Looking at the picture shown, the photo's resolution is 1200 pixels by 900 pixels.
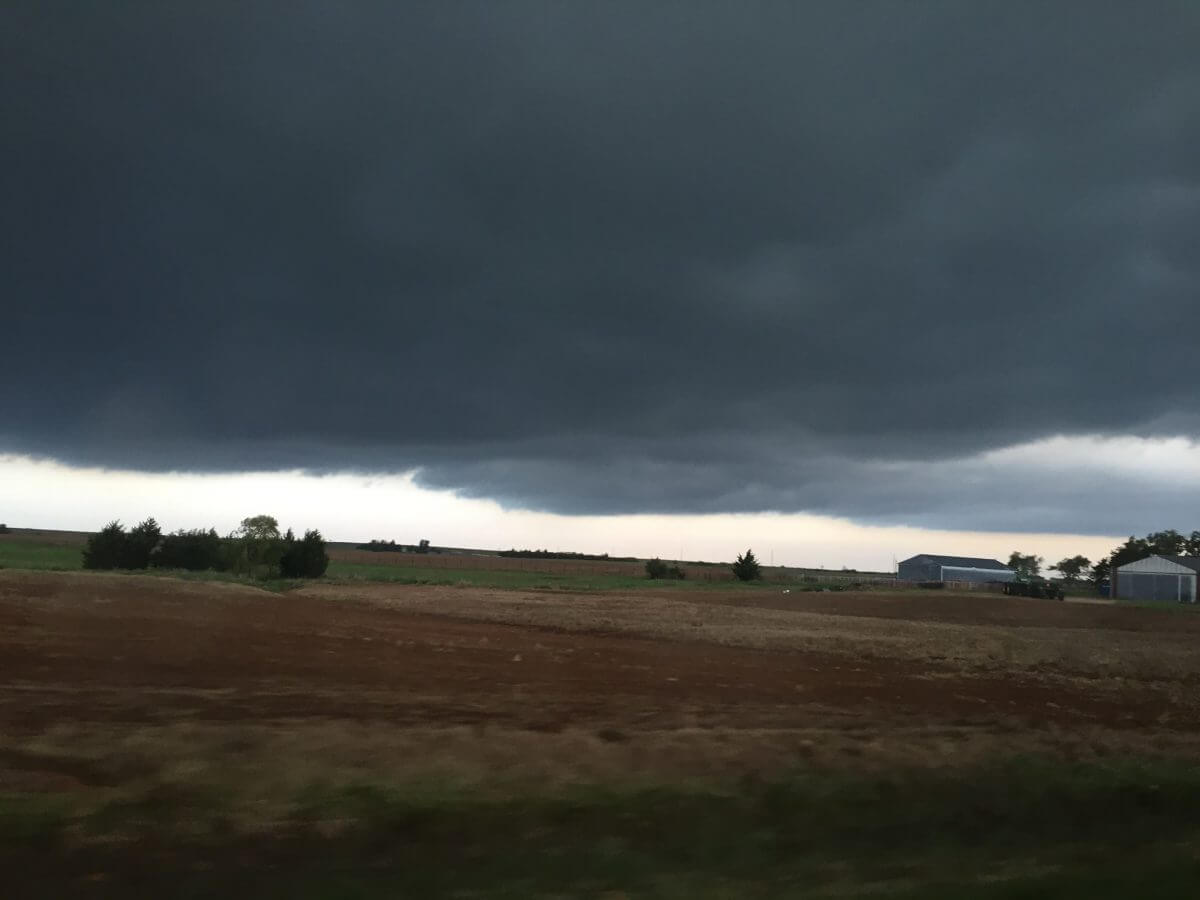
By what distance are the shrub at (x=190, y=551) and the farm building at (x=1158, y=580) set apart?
100 m

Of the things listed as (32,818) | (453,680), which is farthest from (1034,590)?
(32,818)

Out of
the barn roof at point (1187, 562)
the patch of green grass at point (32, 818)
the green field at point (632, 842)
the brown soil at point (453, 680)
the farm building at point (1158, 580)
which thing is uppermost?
the barn roof at point (1187, 562)

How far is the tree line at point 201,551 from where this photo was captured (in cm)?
7475

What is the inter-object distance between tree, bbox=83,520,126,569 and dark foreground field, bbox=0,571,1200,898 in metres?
51.1

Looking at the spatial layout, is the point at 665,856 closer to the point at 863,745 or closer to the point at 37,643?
the point at 863,745

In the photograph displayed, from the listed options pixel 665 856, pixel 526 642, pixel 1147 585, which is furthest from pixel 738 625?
pixel 1147 585

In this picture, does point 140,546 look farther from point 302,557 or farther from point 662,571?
point 662,571

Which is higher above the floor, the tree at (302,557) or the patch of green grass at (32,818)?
the tree at (302,557)

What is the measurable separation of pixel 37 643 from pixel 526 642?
14409 mm

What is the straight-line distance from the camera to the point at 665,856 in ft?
33.0

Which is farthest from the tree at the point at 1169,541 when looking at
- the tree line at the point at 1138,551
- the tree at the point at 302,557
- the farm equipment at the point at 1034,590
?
the tree at the point at 302,557

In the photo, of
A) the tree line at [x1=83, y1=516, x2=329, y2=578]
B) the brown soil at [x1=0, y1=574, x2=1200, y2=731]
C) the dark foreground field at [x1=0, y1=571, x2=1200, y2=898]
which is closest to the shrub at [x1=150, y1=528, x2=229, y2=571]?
the tree line at [x1=83, y1=516, x2=329, y2=578]

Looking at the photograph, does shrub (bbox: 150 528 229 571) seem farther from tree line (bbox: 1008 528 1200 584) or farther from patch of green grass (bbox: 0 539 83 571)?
tree line (bbox: 1008 528 1200 584)

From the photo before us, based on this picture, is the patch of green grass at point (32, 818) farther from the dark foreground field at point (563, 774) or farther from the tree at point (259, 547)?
the tree at point (259, 547)
